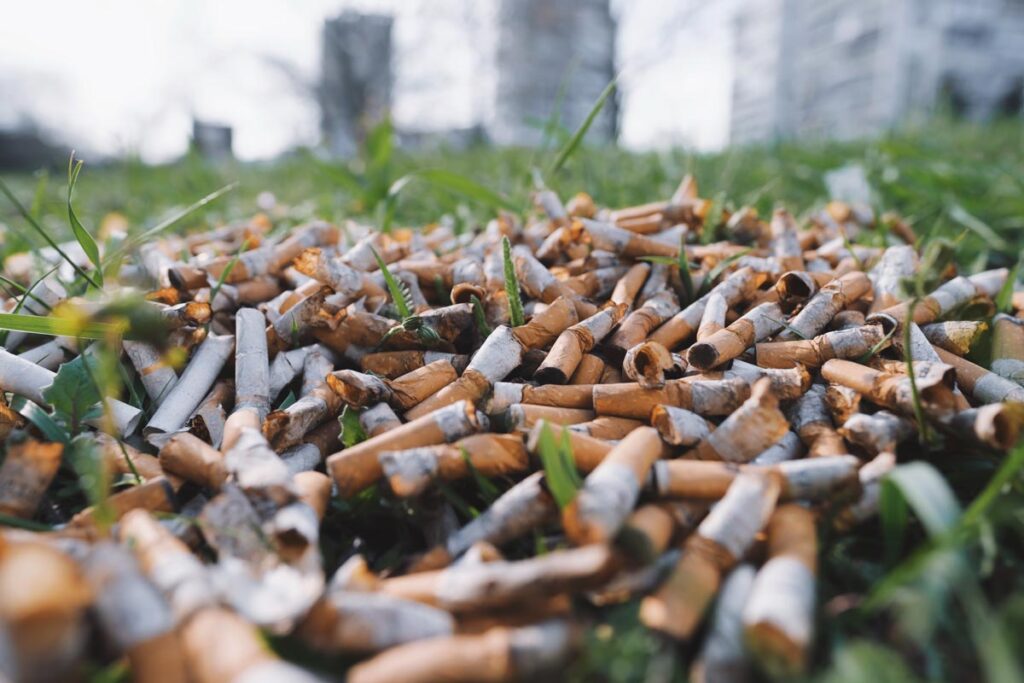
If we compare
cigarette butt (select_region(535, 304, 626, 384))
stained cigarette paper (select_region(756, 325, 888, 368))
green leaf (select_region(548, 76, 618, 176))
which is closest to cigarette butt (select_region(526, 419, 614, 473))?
cigarette butt (select_region(535, 304, 626, 384))

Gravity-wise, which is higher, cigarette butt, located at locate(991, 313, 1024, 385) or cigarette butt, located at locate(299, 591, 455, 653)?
cigarette butt, located at locate(991, 313, 1024, 385)

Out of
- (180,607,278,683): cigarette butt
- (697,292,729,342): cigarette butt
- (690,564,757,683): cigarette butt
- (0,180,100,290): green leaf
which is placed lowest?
(690,564,757,683): cigarette butt

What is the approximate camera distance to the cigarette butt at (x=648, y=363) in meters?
1.28

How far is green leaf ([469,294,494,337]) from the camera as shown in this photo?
1486mm

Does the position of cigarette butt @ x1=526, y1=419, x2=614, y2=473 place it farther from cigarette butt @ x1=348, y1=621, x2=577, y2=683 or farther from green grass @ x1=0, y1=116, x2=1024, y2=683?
cigarette butt @ x1=348, y1=621, x2=577, y2=683

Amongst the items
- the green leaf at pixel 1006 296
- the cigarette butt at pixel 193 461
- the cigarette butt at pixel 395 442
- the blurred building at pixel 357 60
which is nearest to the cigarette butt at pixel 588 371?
the cigarette butt at pixel 395 442

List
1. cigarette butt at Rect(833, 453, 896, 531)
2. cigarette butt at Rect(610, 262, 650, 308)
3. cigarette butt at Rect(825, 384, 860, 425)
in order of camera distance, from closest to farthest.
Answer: cigarette butt at Rect(833, 453, 896, 531) < cigarette butt at Rect(825, 384, 860, 425) < cigarette butt at Rect(610, 262, 650, 308)

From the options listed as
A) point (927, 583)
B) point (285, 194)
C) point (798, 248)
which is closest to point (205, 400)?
point (927, 583)

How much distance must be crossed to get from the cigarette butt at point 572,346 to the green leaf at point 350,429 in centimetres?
36

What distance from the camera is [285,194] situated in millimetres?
4410

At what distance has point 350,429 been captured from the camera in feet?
4.11

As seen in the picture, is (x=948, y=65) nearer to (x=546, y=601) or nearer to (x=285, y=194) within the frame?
(x=285, y=194)

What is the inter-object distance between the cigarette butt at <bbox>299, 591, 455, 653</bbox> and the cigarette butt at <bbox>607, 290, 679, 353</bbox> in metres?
0.78

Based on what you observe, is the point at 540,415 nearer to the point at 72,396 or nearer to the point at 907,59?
the point at 72,396
